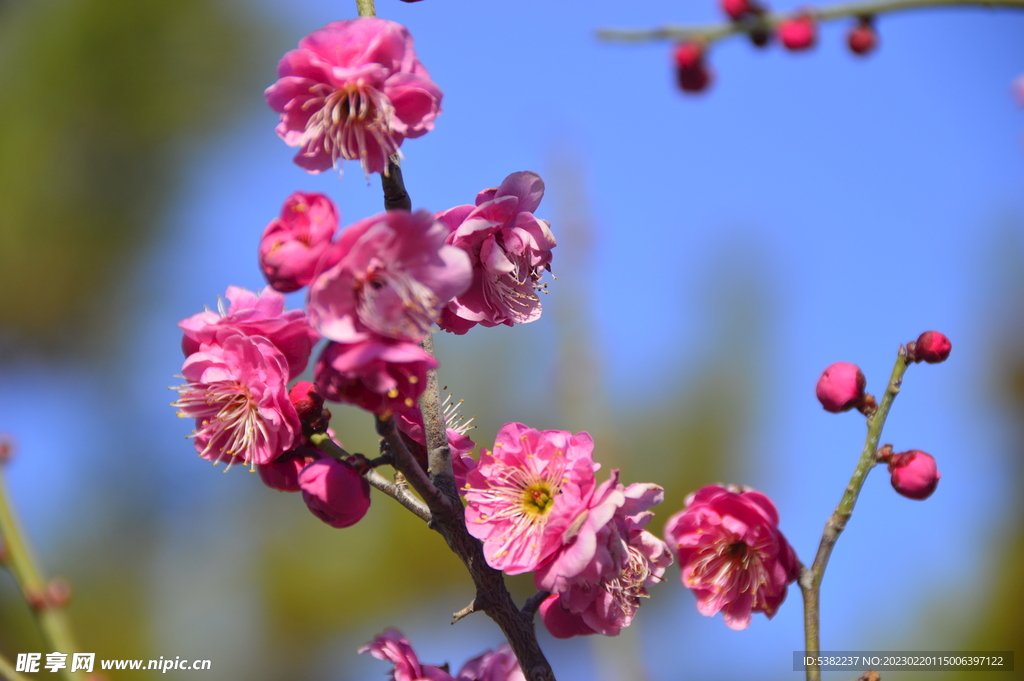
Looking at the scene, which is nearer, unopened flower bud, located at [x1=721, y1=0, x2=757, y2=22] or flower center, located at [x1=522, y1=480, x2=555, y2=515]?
unopened flower bud, located at [x1=721, y1=0, x2=757, y2=22]

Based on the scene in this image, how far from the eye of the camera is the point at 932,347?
0.86 meters

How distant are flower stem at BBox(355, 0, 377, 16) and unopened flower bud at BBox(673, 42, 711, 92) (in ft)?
1.11

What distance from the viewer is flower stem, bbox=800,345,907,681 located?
78cm

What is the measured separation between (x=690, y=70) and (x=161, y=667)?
1.23 meters

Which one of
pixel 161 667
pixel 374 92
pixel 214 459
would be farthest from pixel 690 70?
pixel 161 667

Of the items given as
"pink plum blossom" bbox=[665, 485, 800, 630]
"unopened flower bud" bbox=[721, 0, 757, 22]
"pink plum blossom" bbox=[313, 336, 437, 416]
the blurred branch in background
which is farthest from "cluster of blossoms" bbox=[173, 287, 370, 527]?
the blurred branch in background

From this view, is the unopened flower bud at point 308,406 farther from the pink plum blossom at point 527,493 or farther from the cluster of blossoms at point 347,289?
the pink plum blossom at point 527,493

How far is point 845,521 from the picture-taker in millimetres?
798

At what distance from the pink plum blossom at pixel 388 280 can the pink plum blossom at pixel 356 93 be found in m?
0.11

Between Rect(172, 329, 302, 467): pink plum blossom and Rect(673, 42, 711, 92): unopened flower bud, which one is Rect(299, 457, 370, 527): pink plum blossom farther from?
Rect(673, 42, 711, 92): unopened flower bud

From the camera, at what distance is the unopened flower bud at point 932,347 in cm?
86

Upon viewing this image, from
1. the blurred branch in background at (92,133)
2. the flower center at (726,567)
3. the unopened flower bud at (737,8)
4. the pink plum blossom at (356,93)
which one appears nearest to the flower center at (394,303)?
the pink plum blossom at (356,93)

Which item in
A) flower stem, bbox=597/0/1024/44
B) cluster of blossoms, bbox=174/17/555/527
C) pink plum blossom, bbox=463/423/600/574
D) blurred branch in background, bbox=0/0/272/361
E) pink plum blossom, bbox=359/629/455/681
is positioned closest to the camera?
flower stem, bbox=597/0/1024/44

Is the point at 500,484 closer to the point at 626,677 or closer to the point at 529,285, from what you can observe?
the point at 529,285
